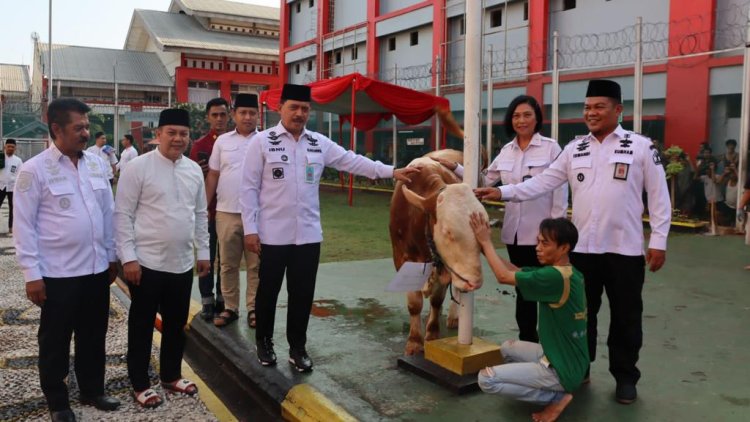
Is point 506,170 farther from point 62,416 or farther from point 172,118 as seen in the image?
point 62,416

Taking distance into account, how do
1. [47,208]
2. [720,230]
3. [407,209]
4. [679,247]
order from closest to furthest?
1. [47,208]
2. [407,209]
3. [679,247]
4. [720,230]

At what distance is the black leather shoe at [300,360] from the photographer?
399 centimetres

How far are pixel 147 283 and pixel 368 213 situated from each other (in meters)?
10.1

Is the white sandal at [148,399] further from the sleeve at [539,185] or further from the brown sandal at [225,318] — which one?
the sleeve at [539,185]

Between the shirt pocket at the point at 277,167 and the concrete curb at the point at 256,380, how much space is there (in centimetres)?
120

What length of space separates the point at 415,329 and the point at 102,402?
6.38 feet

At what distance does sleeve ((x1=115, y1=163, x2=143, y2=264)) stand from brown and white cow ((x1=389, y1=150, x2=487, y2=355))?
148 cm

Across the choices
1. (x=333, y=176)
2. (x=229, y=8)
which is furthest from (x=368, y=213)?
(x=229, y=8)

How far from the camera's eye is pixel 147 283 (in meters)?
3.58

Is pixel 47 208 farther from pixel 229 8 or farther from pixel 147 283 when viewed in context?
pixel 229 8

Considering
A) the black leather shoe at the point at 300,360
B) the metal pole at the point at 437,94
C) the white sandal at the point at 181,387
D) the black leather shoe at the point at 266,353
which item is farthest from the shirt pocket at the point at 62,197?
the metal pole at the point at 437,94

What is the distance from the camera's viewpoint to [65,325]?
3.31 metres

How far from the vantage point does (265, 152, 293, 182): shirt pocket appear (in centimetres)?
387

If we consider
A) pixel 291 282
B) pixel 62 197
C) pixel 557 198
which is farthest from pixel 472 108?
pixel 62 197
